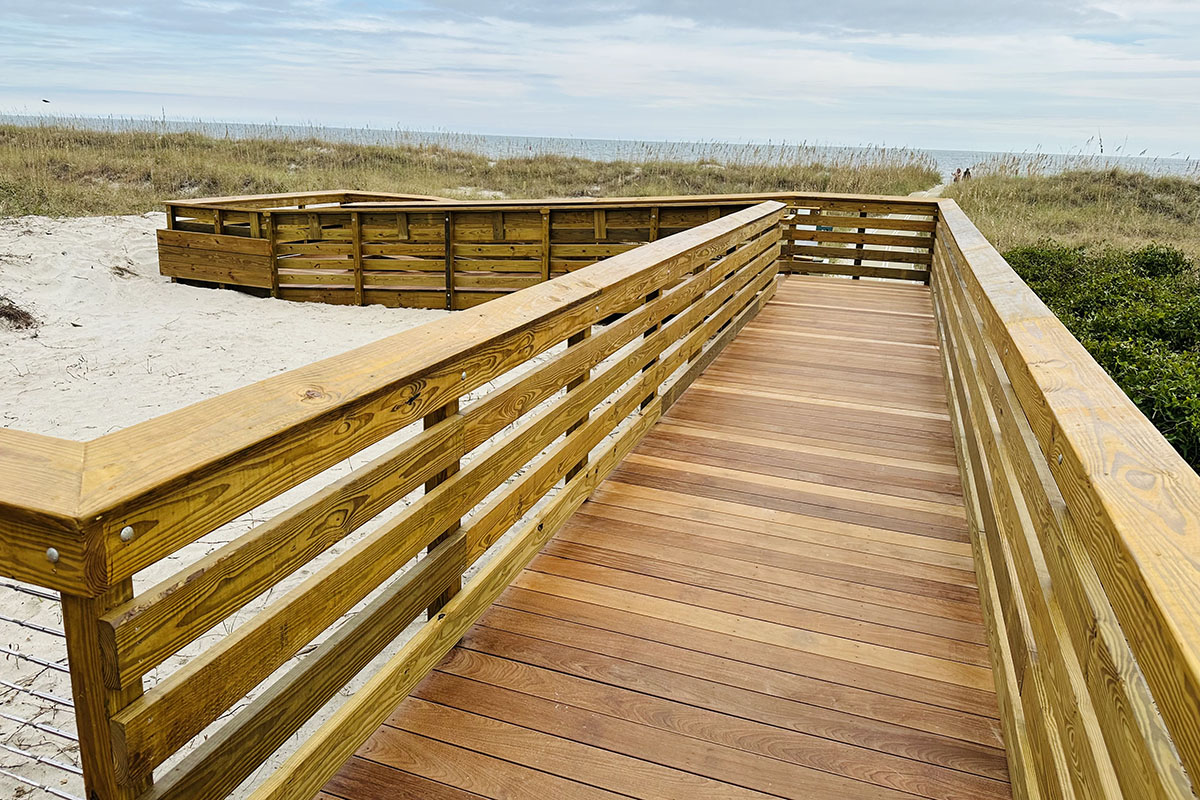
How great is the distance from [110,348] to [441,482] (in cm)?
740

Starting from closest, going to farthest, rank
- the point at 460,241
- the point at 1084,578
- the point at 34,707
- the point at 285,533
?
the point at 1084,578, the point at 285,533, the point at 34,707, the point at 460,241

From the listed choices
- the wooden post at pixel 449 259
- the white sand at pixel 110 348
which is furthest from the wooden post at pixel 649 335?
the wooden post at pixel 449 259

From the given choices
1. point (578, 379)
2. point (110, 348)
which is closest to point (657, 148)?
point (110, 348)

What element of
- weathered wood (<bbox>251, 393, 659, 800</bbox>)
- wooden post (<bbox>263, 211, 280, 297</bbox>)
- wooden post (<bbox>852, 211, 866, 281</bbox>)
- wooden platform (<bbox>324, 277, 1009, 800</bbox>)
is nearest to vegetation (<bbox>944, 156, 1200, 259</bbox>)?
→ wooden post (<bbox>852, 211, 866, 281</bbox>)

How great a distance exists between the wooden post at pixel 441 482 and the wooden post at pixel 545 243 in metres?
7.54

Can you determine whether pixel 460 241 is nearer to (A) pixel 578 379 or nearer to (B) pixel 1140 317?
(B) pixel 1140 317

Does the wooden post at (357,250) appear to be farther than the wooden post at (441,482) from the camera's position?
Yes

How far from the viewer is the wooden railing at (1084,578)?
98 cm

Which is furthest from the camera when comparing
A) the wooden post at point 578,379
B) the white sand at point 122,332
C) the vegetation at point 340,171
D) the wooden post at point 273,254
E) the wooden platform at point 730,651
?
the vegetation at point 340,171

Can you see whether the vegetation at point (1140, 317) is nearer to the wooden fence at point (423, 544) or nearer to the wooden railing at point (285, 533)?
the wooden fence at point (423, 544)

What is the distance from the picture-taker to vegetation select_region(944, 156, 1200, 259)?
14.4 metres

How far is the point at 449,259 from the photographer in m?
10.2

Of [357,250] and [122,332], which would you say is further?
[357,250]

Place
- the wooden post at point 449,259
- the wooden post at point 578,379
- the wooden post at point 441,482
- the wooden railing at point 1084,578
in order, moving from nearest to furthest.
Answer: the wooden railing at point 1084,578, the wooden post at point 441,482, the wooden post at point 578,379, the wooden post at point 449,259
